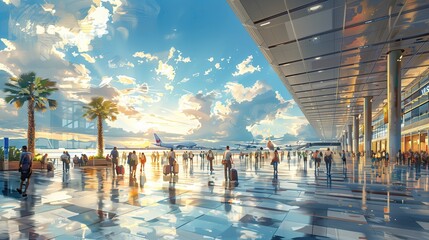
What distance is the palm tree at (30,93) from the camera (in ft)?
86.8

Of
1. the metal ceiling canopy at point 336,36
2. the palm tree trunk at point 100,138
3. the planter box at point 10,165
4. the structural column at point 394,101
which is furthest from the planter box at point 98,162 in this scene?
the structural column at point 394,101

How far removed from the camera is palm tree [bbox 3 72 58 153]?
26.5 meters

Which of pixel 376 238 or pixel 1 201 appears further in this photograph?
pixel 1 201

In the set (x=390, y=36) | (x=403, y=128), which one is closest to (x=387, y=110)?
(x=390, y=36)

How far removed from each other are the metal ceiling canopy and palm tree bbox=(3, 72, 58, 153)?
2368 centimetres

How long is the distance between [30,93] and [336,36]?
97.3 feet

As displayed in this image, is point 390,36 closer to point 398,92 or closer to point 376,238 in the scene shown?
point 398,92

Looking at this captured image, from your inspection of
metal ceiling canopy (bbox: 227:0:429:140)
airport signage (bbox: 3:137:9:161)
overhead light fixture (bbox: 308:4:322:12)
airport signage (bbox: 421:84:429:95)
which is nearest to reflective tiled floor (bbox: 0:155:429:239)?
overhead light fixture (bbox: 308:4:322:12)

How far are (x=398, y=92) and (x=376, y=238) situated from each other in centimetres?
2244

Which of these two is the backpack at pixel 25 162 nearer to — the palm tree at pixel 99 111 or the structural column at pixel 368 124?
the palm tree at pixel 99 111

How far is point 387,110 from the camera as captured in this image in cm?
2397

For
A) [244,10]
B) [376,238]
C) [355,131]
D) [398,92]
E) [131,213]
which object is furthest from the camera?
[355,131]

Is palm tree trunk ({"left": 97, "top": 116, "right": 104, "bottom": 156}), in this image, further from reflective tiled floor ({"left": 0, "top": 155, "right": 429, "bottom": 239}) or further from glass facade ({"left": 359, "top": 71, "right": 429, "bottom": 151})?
glass facade ({"left": 359, "top": 71, "right": 429, "bottom": 151})

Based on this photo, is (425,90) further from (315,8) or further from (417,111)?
(315,8)
